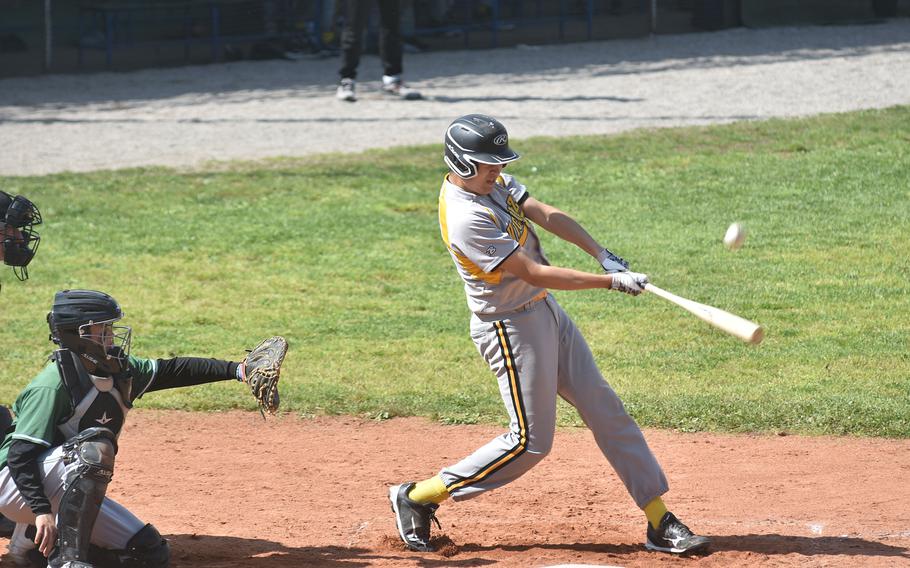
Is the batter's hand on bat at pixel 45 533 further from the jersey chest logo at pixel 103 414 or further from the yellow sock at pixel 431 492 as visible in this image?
the yellow sock at pixel 431 492

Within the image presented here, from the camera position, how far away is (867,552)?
5.23 m

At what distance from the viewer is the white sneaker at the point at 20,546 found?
534 cm

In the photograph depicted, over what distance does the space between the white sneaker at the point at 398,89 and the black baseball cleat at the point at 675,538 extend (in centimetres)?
1113

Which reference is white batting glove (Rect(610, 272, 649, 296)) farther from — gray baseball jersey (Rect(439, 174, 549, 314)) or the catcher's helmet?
the catcher's helmet

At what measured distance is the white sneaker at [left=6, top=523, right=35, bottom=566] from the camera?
5336mm

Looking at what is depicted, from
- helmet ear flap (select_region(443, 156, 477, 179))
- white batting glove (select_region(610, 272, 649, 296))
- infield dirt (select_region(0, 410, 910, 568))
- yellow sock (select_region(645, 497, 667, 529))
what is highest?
helmet ear flap (select_region(443, 156, 477, 179))

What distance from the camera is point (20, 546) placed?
535 cm

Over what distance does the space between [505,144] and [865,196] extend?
7657 millimetres

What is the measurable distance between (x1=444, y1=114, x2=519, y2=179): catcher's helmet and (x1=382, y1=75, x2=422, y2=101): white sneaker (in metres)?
10.7

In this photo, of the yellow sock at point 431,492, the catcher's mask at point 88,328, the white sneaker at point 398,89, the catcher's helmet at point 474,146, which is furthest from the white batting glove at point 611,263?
the white sneaker at point 398,89

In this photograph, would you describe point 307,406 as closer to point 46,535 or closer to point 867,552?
point 46,535

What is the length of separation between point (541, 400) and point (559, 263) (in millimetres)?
5316

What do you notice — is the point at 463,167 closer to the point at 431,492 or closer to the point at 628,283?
the point at 628,283

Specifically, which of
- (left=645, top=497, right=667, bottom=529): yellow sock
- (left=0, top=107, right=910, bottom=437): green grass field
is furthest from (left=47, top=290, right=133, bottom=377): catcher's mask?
(left=0, top=107, right=910, bottom=437): green grass field
